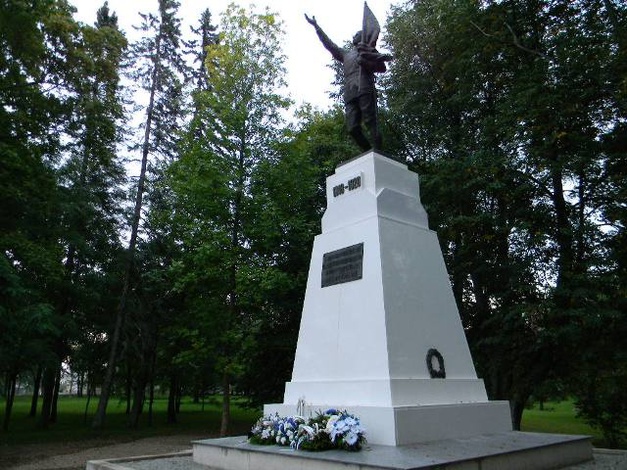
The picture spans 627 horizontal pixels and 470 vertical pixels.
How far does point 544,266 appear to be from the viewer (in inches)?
509

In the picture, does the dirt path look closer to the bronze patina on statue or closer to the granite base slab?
the granite base slab

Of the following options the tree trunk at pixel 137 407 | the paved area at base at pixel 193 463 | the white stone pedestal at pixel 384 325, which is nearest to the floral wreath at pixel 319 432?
the white stone pedestal at pixel 384 325

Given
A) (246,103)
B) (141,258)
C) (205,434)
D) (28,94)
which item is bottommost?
(205,434)

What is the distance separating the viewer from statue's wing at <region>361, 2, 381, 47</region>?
8109 mm

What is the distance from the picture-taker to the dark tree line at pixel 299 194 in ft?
37.5

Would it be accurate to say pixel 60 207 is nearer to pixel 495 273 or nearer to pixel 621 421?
pixel 495 273

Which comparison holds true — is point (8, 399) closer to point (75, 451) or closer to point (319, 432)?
point (75, 451)

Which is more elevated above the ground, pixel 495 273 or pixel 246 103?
pixel 246 103

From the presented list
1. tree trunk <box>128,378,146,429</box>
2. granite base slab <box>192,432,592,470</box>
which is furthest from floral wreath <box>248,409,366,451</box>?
tree trunk <box>128,378,146,429</box>

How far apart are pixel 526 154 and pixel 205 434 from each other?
1275 centimetres

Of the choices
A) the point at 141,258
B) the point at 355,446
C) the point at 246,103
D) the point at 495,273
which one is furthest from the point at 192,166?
the point at 355,446

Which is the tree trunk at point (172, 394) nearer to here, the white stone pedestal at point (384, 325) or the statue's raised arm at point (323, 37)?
the white stone pedestal at point (384, 325)

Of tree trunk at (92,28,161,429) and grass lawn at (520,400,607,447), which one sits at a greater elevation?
tree trunk at (92,28,161,429)

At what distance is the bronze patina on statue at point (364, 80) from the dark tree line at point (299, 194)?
16.7 feet
